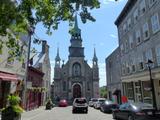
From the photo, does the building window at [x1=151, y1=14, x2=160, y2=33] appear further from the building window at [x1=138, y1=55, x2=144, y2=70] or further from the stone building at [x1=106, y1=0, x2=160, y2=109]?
the building window at [x1=138, y1=55, x2=144, y2=70]

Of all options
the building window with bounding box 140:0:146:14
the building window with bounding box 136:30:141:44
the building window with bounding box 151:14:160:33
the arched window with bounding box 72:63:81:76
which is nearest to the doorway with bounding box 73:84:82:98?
the arched window with bounding box 72:63:81:76

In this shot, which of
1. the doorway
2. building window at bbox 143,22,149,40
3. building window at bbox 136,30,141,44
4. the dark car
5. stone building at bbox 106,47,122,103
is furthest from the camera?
the doorway

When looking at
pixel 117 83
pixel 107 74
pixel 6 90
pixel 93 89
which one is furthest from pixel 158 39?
pixel 93 89

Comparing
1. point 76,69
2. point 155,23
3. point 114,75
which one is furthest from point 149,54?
point 76,69

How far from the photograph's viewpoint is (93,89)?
2441 inches

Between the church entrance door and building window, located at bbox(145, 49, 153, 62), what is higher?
building window, located at bbox(145, 49, 153, 62)

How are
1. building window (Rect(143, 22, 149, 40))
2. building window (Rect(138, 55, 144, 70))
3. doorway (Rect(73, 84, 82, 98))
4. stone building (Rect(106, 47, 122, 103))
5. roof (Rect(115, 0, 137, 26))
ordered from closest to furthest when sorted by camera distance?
building window (Rect(143, 22, 149, 40)) < building window (Rect(138, 55, 144, 70)) < roof (Rect(115, 0, 137, 26)) < stone building (Rect(106, 47, 122, 103)) < doorway (Rect(73, 84, 82, 98))

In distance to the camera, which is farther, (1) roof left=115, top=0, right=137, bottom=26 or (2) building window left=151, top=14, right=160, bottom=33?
(1) roof left=115, top=0, right=137, bottom=26

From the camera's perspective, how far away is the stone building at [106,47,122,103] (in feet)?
121

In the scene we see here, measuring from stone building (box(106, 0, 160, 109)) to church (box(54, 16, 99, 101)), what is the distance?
31027mm

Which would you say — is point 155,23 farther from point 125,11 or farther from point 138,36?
point 125,11

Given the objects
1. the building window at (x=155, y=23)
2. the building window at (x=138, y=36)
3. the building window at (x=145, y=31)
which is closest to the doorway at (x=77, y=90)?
the building window at (x=138, y=36)

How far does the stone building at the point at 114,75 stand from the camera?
36.9 meters

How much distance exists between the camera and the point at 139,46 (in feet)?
79.0
